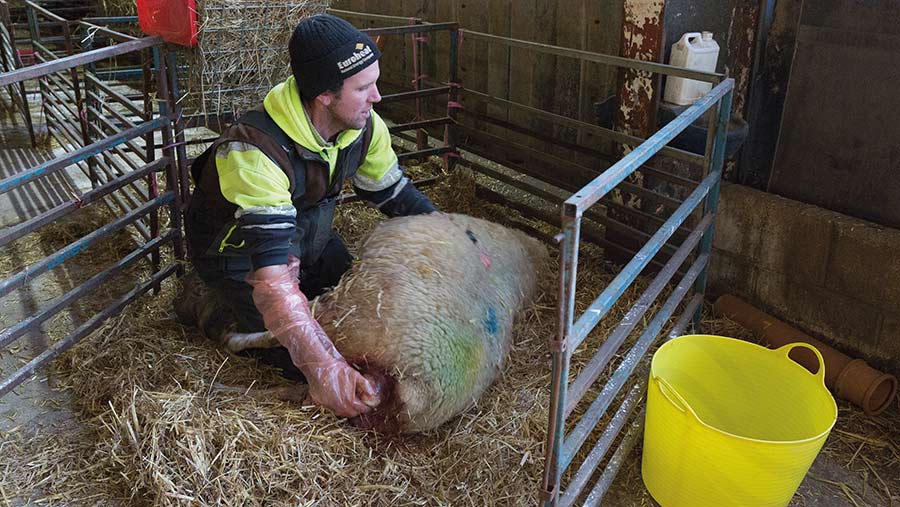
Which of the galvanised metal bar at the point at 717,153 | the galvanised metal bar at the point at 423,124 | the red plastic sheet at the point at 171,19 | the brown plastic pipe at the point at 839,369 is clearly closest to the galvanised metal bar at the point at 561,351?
the galvanised metal bar at the point at 717,153

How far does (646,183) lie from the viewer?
4297 millimetres

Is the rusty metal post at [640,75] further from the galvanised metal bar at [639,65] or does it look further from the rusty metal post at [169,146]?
the rusty metal post at [169,146]

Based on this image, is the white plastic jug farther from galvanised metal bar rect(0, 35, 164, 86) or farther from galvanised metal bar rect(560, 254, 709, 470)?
galvanised metal bar rect(0, 35, 164, 86)

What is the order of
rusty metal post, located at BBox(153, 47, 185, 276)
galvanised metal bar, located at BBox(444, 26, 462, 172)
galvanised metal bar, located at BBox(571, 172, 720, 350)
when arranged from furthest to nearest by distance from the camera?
galvanised metal bar, located at BBox(444, 26, 462, 172)
rusty metal post, located at BBox(153, 47, 185, 276)
galvanised metal bar, located at BBox(571, 172, 720, 350)

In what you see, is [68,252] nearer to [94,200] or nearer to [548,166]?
[94,200]

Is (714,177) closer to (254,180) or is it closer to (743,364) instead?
(743,364)

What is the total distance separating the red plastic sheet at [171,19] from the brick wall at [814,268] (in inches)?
123

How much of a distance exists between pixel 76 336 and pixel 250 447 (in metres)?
1.38

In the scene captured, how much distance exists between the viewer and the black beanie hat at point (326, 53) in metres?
2.99

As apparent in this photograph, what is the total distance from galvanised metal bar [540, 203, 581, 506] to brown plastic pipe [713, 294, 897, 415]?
1888mm

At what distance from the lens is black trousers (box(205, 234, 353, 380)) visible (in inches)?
131

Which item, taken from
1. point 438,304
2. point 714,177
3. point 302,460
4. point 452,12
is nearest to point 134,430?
point 302,460

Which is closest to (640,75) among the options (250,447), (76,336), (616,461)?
(616,461)

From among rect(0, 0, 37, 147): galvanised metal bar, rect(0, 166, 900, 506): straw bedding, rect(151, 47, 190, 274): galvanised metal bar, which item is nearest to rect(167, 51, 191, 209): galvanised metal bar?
rect(151, 47, 190, 274): galvanised metal bar
